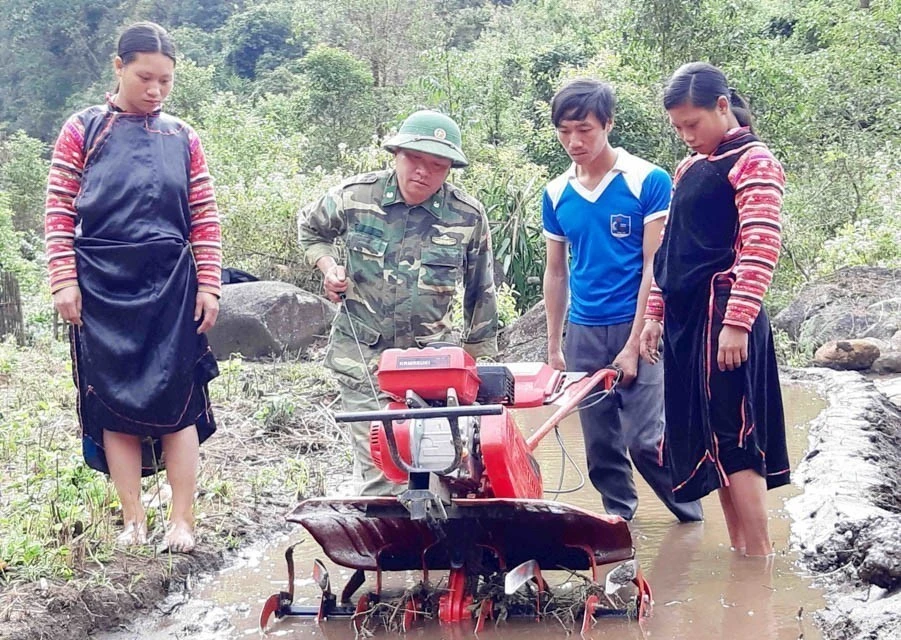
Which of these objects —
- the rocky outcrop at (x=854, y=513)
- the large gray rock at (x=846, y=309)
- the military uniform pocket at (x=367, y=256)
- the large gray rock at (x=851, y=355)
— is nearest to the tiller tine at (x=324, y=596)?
the military uniform pocket at (x=367, y=256)

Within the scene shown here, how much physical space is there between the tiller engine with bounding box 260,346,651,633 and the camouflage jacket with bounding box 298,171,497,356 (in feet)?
1.65

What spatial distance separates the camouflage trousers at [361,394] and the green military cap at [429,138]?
80 centimetres

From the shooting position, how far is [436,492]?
114 inches

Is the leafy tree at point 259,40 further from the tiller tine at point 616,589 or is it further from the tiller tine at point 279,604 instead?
the tiller tine at point 616,589

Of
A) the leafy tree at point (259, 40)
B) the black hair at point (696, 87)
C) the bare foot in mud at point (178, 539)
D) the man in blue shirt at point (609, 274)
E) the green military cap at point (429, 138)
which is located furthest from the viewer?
the leafy tree at point (259, 40)

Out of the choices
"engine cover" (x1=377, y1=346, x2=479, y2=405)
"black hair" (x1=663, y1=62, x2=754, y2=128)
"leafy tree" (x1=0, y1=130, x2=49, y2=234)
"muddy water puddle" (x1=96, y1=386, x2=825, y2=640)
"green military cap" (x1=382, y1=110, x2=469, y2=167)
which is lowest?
"muddy water puddle" (x1=96, y1=386, x2=825, y2=640)

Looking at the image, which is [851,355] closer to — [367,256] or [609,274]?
[609,274]

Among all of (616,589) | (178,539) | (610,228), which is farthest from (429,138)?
(178,539)

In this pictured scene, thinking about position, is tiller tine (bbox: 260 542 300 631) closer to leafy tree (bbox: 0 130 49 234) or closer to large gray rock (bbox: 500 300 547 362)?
large gray rock (bbox: 500 300 547 362)

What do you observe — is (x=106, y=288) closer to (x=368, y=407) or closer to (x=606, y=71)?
(x=368, y=407)

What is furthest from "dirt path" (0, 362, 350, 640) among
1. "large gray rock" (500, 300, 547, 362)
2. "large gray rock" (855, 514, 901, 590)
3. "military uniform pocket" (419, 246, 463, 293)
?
"large gray rock" (855, 514, 901, 590)

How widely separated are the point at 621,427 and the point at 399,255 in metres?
1.30

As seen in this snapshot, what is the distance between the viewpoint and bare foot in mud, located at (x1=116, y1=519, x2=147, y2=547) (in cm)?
379

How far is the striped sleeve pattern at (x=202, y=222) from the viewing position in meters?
4.00
